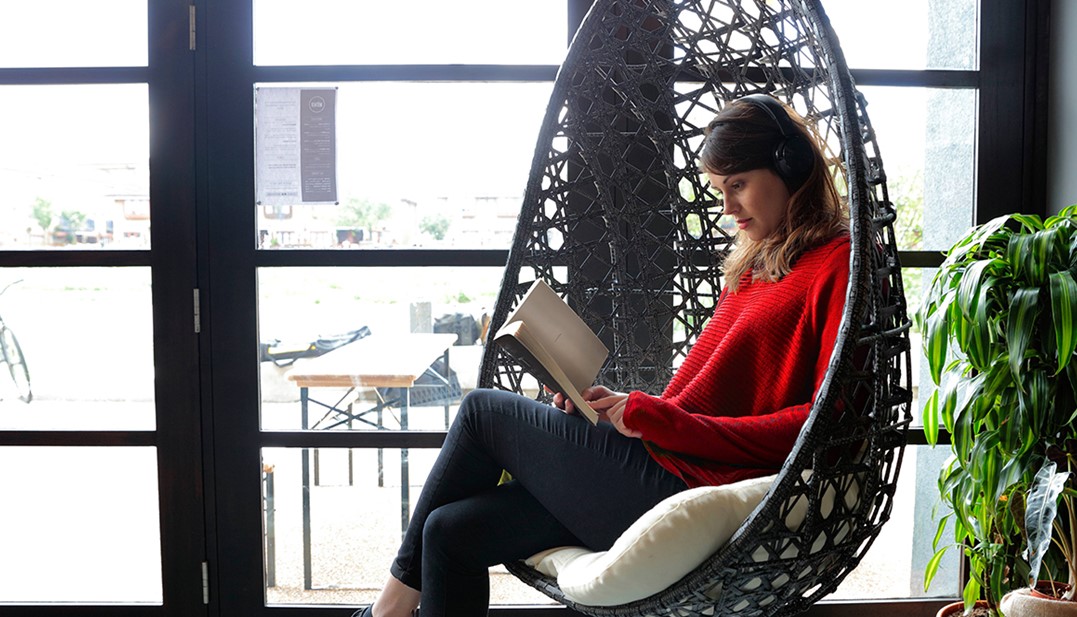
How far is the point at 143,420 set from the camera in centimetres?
219

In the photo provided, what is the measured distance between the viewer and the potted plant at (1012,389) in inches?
59.4

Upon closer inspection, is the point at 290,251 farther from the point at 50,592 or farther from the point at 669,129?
the point at 50,592

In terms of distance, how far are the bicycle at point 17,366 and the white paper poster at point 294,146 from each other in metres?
0.71

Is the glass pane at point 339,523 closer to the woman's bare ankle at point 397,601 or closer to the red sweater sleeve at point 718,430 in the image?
the woman's bare ankle at point 397,601

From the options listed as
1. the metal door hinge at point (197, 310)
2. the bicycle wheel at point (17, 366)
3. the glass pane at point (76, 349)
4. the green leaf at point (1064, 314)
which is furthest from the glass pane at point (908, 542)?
the bicycle wheel at point (17, 366)

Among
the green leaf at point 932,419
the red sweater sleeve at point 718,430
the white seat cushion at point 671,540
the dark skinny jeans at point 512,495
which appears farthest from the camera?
the green leaf at point 932,419

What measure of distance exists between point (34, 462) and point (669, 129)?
1.74 m

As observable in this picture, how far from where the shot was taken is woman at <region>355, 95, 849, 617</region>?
4.63 ft

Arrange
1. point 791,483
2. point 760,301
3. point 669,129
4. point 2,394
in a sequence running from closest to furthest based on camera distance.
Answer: point 791,483, point 760,301, point 669,129, point 2,394

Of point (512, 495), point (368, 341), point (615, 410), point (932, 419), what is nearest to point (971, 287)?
point (932, 419)

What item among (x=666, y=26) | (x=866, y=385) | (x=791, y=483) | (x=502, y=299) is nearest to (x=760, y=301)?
(x=866, y=385)

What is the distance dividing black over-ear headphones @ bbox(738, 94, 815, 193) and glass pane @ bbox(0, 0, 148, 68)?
146 cm

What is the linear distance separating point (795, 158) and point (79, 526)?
1920 millimetres

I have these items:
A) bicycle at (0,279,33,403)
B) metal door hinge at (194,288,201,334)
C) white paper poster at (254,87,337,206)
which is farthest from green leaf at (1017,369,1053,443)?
bicycle at (0,279,33,403)
